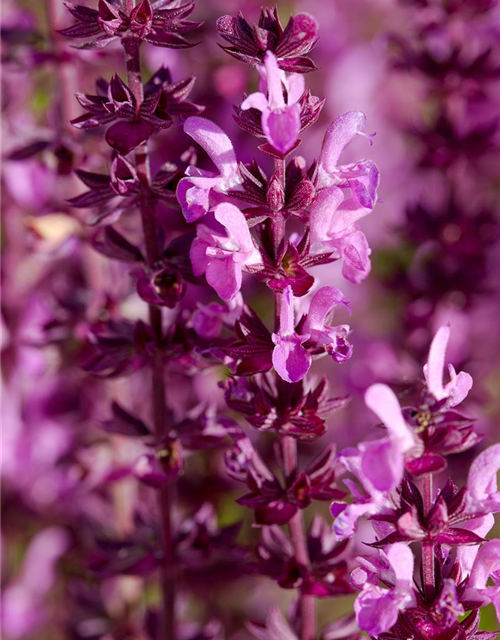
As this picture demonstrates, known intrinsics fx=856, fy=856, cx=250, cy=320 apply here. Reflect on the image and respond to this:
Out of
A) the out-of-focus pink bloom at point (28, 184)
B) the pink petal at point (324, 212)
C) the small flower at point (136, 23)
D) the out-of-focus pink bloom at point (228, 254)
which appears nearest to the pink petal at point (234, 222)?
the out-of-focus pink bloom at point (228, 254)

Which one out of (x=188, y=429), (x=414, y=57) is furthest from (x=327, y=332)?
(x=414, y=57)

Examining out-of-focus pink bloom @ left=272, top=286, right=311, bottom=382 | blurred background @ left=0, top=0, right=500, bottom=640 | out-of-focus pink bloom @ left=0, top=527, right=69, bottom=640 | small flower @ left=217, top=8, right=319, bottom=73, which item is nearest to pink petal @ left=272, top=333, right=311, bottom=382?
out-of-focus pink bloom @ left=272, top=286, right=311, bottom=382

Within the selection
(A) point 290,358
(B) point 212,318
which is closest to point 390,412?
(A) point 290,358

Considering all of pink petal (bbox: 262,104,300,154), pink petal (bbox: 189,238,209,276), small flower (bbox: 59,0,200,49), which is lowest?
pink petal (bbox: 189,238,209,276)

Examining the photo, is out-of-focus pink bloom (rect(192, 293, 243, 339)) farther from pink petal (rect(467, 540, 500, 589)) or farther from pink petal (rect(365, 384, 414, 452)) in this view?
pink petal (rect(467, 540, 500, 589))

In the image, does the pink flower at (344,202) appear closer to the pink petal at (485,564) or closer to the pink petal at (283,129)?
the pink petal at (283,129)
